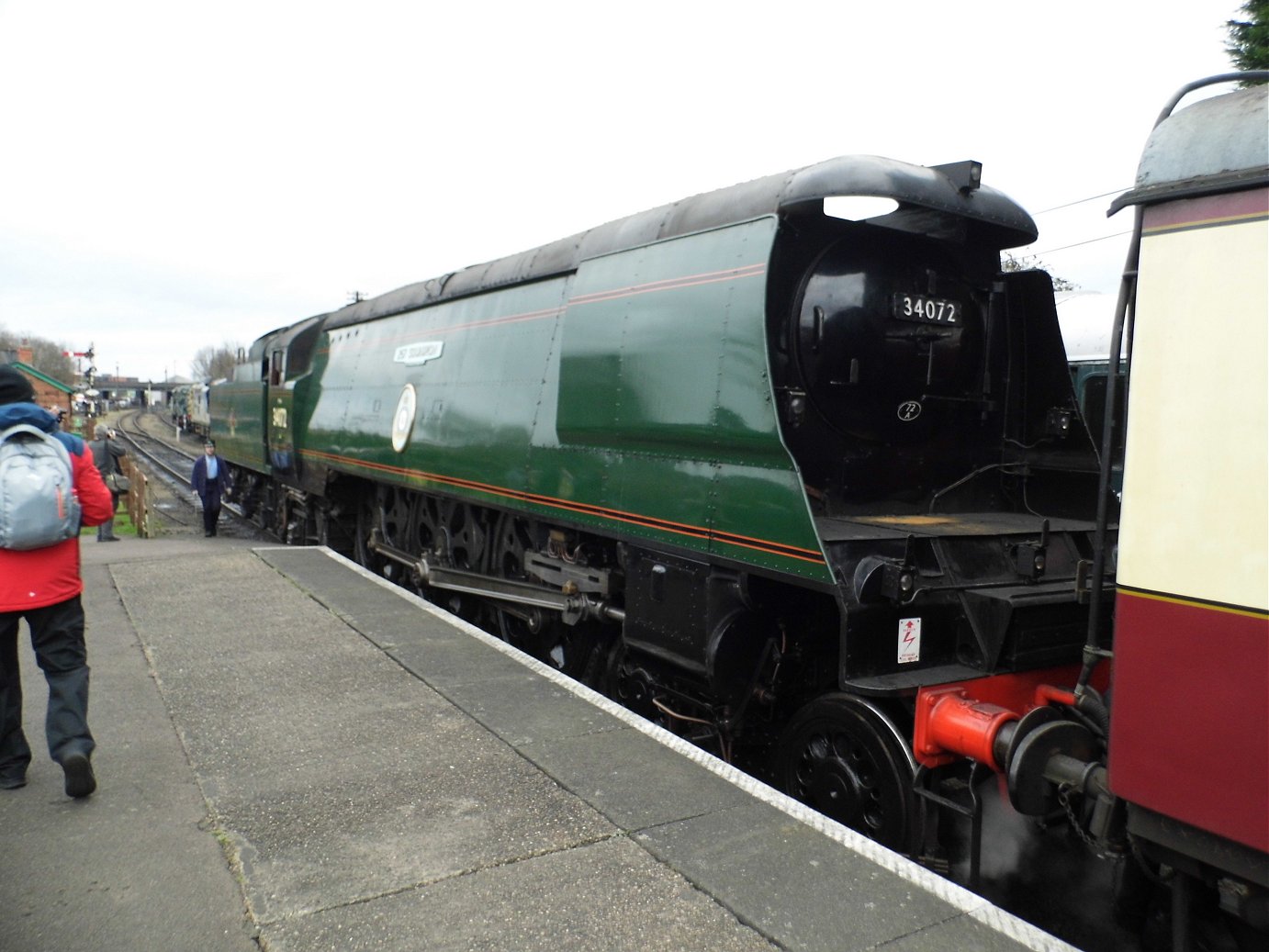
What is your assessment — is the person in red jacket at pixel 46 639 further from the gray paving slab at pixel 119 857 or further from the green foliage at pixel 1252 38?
the green foliage at pixel 1252 38

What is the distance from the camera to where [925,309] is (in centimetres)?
451

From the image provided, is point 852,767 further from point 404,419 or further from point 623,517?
point 404,419

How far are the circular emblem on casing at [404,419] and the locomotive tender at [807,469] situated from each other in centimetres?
197

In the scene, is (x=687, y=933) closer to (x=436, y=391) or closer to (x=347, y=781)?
(x=347, y=781)

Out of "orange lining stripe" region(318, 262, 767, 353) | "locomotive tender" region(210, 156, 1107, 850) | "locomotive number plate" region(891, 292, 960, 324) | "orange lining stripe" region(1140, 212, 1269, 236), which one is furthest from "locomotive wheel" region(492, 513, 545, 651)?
"orange lining stripe" region(1140, 212, 1269, 236)

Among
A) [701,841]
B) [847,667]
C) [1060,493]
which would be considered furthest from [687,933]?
[1060,493]

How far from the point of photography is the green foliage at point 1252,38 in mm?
10094

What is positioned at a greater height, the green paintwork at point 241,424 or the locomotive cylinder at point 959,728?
the green paintwork at point 241,424

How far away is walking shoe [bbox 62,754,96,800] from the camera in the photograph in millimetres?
3332

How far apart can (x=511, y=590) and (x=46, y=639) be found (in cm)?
348

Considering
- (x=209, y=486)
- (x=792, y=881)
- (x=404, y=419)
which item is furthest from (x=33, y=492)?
(x=209, y=486)

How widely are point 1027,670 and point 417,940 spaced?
8.27ft

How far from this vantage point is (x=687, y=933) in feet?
8.43

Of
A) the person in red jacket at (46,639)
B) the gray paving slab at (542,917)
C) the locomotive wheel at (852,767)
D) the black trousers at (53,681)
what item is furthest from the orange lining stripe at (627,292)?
the black trousers at (53,681)
